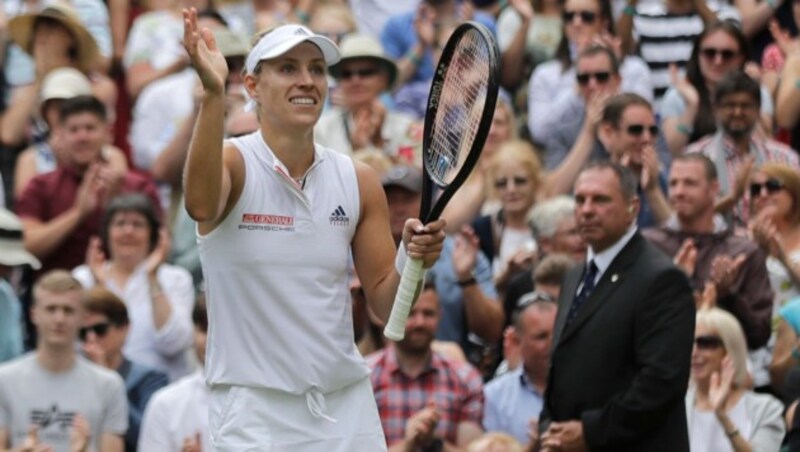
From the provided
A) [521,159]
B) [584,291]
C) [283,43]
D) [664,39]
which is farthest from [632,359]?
[664,39]

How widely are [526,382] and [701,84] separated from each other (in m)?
3.82

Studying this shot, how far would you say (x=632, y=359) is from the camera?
928 centimetres

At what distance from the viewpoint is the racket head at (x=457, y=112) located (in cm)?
675

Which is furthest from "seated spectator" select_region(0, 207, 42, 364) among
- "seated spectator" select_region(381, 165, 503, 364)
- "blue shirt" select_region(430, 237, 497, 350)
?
"blue shirt" select_region(430, 237, 497, 350)

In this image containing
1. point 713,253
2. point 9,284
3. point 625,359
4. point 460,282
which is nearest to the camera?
point 625,359

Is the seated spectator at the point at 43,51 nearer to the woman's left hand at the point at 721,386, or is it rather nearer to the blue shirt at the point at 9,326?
the blue shirt at the point at 9,326

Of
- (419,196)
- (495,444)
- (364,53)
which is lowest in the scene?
(495,444)

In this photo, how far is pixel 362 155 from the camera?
1216 cm

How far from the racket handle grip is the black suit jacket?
8.15 feet

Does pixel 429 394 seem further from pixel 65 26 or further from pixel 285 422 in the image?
pixel 65 26

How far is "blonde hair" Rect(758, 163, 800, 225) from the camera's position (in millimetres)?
11672

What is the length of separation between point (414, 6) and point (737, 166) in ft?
14.2

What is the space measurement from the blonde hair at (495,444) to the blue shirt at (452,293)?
1.93m

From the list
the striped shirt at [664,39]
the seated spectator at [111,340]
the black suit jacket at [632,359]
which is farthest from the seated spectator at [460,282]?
the striped shirt at [664,39]
